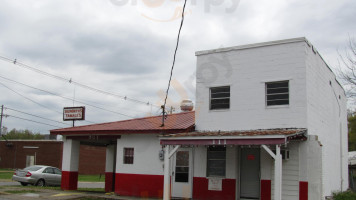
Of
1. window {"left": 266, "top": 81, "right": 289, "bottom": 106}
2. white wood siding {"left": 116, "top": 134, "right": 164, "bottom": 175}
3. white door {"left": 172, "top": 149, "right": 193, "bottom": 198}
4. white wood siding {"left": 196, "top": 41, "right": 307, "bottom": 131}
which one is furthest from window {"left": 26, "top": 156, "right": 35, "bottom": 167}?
window {"left": 266, "top": 81, "right": 289, "bottom": 106}

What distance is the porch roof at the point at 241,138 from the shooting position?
41.6 feet

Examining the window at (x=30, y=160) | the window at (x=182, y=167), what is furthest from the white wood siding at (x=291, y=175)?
the window at (x=30, y=160)

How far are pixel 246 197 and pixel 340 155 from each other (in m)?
7.59

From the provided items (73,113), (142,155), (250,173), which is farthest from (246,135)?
(73,113)

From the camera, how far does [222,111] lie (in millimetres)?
16578

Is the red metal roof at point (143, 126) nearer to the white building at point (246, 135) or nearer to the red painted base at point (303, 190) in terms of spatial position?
the white building at point (246, 135)

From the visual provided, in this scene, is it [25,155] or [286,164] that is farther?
[25,155]

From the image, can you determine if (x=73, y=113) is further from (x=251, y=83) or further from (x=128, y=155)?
(x=251, y=83)

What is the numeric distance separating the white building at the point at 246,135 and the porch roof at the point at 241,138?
0.03 meters

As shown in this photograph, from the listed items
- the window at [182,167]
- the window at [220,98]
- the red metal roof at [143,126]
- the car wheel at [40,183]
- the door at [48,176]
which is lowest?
the car wheel at [40,183]

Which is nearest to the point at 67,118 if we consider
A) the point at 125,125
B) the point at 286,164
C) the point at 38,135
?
the point at 125,125

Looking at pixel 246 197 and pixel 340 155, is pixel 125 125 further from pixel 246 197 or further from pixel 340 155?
pixel 340 155

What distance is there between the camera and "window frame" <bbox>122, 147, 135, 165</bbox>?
18.3 meters

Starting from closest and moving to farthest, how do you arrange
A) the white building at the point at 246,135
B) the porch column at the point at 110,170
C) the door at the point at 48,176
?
the white building at the point at 246,135 → the porch column at the point at 110,170 → the door at the point at 48,176
